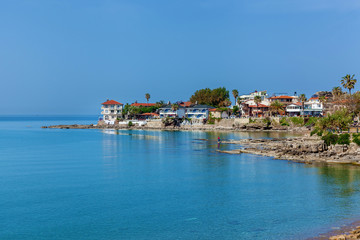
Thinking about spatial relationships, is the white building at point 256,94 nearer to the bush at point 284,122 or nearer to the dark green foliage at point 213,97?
the dark green foliage at point 213,97

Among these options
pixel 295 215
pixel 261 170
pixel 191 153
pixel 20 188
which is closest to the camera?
pixel 295 215

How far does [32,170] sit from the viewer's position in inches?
1815

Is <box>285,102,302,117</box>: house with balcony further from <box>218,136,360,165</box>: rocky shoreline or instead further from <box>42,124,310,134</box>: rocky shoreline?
<box>218,136,360,165</box>: rocky shoreline

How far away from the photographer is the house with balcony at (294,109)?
4793 inches

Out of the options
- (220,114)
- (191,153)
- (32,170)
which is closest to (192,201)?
(32,170)

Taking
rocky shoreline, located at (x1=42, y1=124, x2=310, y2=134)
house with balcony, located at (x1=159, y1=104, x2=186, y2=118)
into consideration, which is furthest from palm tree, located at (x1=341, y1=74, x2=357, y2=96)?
house with balcony, located at (x1=159, y1=104, x2=186, y2=118)

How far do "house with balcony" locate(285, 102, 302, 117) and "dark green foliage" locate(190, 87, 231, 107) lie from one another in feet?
89.5

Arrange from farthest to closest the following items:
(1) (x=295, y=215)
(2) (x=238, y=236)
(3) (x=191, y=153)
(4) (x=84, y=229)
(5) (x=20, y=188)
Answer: (3) (x=191, y=153) < (5) (x=20, y=188) < (1) (x=295, y=215) < (4) (x=84, y=229) < (2) (x=238, y=236)

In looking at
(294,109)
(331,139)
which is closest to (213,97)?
(294,109)

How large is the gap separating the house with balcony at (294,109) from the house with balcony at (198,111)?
90.7ft

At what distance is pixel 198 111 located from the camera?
135875 millimetres

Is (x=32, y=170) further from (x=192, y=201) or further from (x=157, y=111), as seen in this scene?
(x=157, y=111)

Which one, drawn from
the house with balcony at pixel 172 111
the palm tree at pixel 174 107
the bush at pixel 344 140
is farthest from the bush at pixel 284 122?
the bush at pixel 344 140

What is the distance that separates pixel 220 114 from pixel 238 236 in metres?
109
